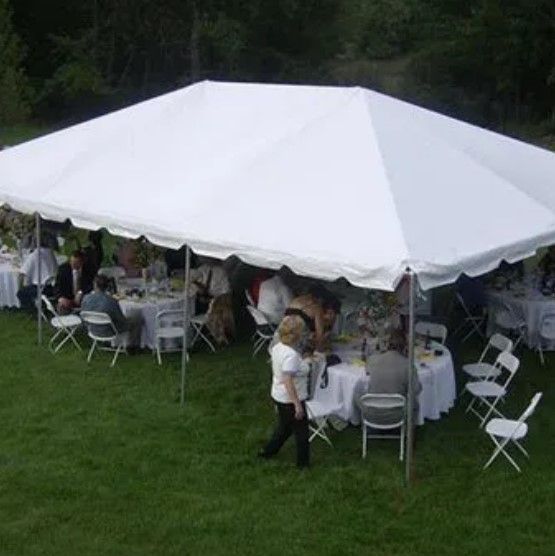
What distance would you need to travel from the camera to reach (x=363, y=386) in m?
10.5

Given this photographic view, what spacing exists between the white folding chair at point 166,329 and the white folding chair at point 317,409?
2.69 meters

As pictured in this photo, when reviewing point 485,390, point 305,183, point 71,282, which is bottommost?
point 71,282

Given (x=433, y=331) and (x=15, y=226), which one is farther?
(x=15, y=226)

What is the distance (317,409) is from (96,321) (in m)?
3.69

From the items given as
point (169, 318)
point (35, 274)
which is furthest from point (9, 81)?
point (169, 318)

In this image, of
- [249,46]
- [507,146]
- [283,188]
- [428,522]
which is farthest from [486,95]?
[428,522]

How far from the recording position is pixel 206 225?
10.9m

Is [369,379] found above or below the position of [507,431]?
above

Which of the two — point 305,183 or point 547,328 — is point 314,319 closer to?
point 305,183

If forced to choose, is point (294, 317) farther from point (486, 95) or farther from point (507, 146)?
point (486, 95)

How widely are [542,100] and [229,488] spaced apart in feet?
114

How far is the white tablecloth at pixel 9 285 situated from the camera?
619 inches

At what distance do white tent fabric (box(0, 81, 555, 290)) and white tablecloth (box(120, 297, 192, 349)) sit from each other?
1.40 meters

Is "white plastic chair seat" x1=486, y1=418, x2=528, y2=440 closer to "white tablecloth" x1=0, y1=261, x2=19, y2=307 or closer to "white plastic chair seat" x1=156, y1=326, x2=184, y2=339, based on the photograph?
"white plastic chair seat" x1=156, y1=326, x2=184, y2=339
